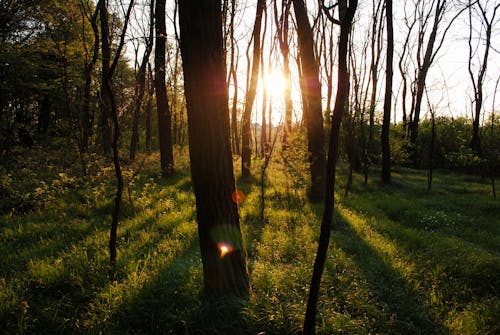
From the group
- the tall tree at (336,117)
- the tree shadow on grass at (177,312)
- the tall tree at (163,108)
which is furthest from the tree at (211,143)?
the tall tree at (163,108)

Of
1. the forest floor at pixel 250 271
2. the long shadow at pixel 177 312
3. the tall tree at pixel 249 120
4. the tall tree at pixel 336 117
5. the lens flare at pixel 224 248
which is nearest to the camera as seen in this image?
the tall tree at pixel 336 117

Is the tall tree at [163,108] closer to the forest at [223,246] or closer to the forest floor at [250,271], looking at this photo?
the forest at [223,246]

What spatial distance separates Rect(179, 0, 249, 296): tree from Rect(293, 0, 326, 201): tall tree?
491cm

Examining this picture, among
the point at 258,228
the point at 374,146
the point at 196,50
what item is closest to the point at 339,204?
the point at 258,228

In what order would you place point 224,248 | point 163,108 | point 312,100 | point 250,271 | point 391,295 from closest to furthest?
point 224,248 → point 391,295 → point 250,271 → point 312,100 → point 163,108

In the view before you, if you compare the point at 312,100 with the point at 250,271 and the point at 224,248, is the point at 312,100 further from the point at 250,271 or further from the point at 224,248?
the point at 224,248

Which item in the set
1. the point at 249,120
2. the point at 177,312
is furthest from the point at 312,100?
the point at 177,312

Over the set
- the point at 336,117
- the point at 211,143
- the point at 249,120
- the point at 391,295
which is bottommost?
the point at 391,295

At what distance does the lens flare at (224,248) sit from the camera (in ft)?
8.56

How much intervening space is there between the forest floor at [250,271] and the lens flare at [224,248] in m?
0.44

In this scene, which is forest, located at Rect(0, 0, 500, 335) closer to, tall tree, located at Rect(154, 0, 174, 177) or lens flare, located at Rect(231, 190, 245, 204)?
lens flare, located at Rect(231, 190, 245, 204)

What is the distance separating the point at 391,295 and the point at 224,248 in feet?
6.79

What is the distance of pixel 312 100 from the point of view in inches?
279

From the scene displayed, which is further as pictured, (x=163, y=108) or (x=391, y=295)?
(x=163, y=108)
